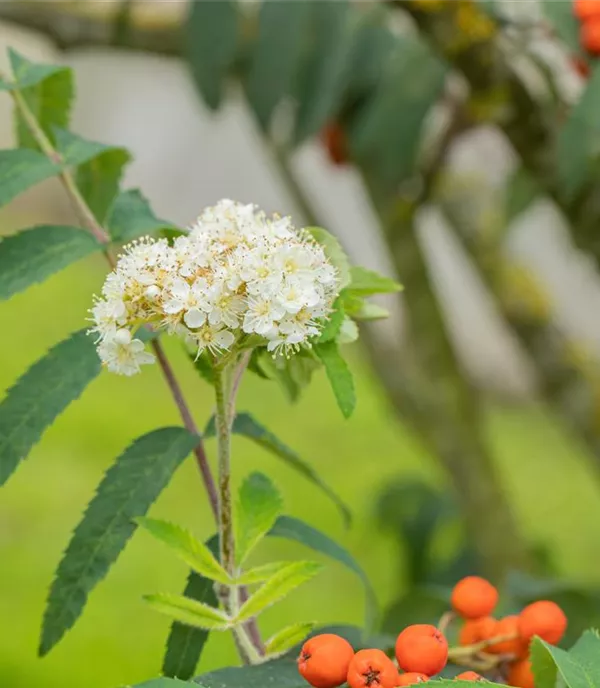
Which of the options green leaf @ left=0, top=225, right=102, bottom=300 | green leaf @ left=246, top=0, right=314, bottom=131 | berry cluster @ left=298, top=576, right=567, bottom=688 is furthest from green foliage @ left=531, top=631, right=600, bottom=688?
green leaf @ left=246, top=0, right=314, bottom=131

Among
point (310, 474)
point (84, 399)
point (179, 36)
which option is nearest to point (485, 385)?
point (84, 399)

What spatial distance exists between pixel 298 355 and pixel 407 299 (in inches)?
24.3

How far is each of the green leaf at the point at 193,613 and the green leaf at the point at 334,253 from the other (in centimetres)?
13

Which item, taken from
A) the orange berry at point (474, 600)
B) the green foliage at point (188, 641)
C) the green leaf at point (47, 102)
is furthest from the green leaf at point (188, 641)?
the green leaf at point (47, 102)

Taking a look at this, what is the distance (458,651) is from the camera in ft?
1.26

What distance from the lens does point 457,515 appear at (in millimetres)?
1178

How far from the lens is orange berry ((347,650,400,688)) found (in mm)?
320

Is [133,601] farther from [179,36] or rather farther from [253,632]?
[253,632]

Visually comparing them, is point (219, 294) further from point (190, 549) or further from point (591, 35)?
point (591, 35)

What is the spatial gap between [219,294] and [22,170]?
0.16 metres

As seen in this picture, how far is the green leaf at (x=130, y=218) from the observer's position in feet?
1.38

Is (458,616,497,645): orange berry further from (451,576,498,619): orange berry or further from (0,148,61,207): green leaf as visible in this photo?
(0,148,61,207): green leaf

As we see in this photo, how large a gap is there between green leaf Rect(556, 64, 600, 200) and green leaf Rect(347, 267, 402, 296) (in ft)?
0.87

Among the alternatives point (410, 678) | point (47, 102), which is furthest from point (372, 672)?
point (47, 102)
